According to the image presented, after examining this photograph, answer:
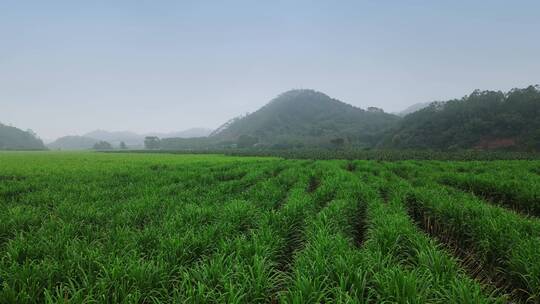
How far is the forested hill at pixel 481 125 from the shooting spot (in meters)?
63.9

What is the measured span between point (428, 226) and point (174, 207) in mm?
7977

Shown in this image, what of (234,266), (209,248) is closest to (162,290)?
(234,266)

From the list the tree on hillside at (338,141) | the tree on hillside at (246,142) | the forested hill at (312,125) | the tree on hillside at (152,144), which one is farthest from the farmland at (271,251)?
the tree on hillside at (152,144)

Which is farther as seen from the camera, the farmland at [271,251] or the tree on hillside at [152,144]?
the tree on hillside at [152,144]

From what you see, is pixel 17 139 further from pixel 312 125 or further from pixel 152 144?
pixel 312 125

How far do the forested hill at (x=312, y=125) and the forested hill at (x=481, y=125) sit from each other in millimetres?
21435

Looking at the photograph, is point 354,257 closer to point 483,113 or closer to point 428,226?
point 428,226

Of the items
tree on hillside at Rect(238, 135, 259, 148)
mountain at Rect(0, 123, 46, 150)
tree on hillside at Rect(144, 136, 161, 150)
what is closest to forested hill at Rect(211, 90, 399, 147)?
tree on hillside at Rect(238, 135, 259, 148)

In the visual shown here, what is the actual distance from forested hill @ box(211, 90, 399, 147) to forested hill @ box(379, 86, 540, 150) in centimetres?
2143

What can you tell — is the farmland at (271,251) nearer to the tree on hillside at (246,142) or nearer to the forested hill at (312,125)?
the forested hill at (312,125)

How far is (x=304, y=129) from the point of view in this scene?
492 ft

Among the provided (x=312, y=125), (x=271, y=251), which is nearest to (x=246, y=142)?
(x=312, y=125)

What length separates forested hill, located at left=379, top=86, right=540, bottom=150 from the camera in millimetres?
63875

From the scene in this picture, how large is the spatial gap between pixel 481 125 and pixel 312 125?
91345mm
